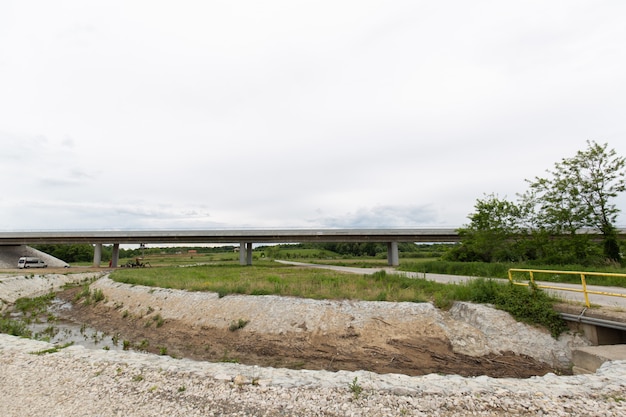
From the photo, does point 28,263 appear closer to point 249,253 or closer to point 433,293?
point 249,253

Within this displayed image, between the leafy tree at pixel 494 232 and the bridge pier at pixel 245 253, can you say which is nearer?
the leafy tree at pixel 494 232

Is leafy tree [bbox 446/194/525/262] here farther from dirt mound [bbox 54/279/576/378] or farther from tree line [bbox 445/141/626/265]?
dirt mound [bbox 54/279/576/378]

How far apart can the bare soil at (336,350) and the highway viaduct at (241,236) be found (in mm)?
48723

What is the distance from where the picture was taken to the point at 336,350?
46.6 ft

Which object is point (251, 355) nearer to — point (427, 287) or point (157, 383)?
point (157, 383)

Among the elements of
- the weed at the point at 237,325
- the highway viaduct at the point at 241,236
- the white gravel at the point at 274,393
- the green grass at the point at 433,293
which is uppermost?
the highway viaduct at the point at 241,236

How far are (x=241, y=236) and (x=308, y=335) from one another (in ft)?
177

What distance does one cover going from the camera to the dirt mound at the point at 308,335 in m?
12.7

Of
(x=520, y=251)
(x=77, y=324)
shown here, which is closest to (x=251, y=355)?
(x=77, y=324)

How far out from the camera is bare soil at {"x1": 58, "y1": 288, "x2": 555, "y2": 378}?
12.3 metres

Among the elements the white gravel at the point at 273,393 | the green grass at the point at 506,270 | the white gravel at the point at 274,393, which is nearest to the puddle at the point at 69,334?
the white gravel at the point at 273,393

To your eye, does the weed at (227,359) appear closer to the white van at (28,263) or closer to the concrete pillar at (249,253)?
the concrete pillar at (249,253)

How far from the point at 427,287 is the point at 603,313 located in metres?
9.36

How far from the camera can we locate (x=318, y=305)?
17.5 metres
